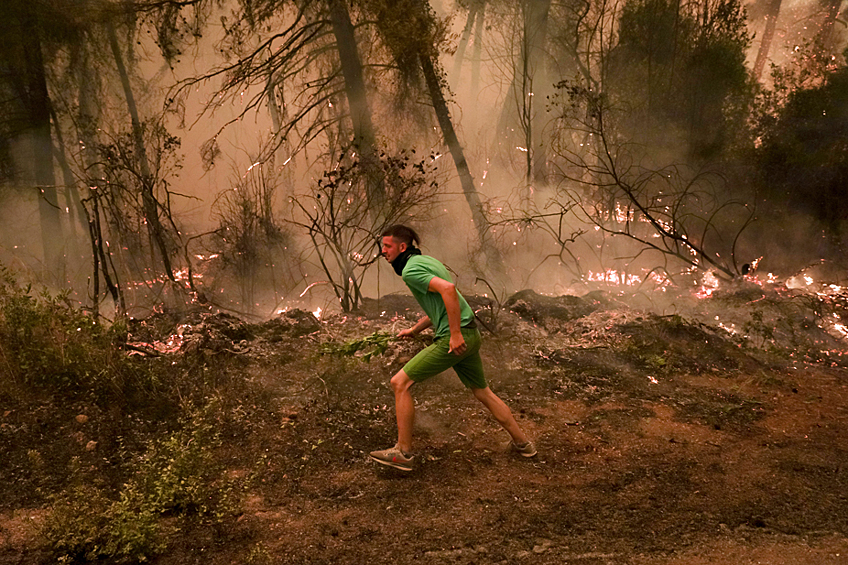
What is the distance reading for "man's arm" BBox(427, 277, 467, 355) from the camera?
3.89 metres

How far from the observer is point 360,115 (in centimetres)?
818

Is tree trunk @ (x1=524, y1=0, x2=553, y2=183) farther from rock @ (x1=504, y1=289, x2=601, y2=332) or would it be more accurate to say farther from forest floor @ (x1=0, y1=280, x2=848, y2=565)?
forest floor @ (x1=0, y1=280, x2=848, y2=565)

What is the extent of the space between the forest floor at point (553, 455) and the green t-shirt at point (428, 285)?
1.11 m

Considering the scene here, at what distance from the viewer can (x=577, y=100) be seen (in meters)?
8.74

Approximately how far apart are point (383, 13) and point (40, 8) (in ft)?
13.6

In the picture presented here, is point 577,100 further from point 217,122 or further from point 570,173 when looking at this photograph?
point 217,122

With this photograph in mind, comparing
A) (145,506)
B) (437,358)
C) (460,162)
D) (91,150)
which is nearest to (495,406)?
(437,358)

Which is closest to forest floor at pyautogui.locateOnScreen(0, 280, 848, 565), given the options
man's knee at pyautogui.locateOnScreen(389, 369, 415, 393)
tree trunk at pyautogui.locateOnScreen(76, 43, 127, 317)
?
man's knee at pyautogui.locateOnScreen(389, 369, 415, 393)

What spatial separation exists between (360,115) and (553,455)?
5237 millimetres

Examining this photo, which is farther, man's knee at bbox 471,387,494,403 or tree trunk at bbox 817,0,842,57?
tree trunk at bbox 817,0,842,57

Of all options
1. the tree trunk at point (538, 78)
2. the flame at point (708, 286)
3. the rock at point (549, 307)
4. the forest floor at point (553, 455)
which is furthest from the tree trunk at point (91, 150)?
the flame at point (708, 286)

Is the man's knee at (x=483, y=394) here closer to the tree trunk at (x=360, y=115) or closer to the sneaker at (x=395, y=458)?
the sneaker at (x=395, y=458)

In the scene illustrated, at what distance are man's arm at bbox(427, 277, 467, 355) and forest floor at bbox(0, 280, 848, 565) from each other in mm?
1020

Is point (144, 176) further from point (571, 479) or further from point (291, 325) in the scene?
point (571, 479)
